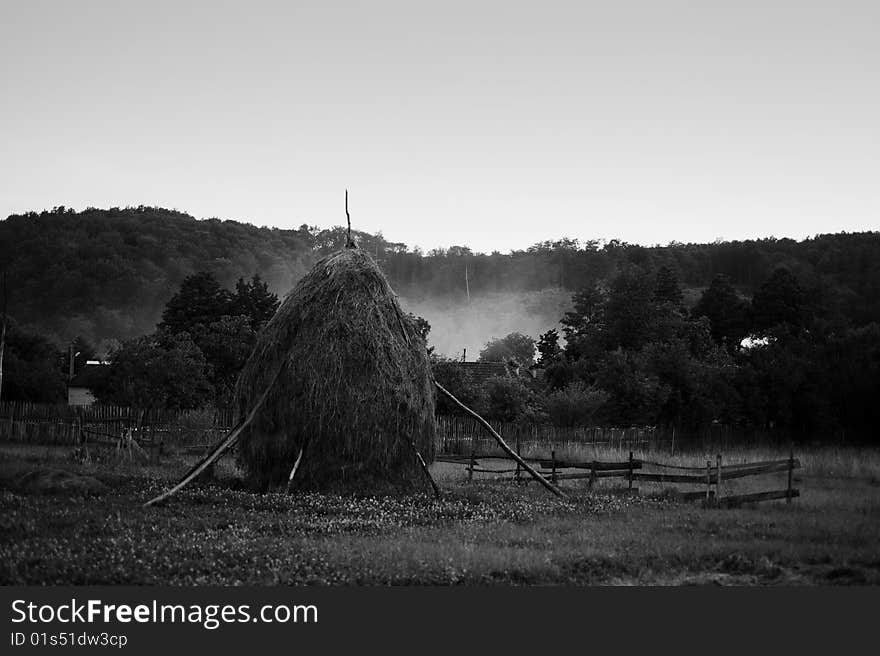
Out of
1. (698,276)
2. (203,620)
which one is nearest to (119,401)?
(203,620)

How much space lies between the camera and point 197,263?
4611 inches

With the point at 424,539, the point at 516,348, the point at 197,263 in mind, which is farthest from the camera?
the point at 197,263

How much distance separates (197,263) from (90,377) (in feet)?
150

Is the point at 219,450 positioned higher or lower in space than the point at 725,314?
lower

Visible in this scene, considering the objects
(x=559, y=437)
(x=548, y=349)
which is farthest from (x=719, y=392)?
(x=548, y=349)

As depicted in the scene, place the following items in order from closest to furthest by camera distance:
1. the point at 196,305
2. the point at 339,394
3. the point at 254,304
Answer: the point at 339,394
the point at 196,305
the point at 254,304

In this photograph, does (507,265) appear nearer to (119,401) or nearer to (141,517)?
(119,401)

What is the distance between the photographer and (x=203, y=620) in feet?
30.1

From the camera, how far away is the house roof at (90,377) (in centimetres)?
6838

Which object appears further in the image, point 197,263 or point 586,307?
point 197,263

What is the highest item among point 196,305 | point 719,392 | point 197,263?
point 197,263

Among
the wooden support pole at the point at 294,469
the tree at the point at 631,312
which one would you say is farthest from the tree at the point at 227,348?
the wooden support pole at the point at 294,469

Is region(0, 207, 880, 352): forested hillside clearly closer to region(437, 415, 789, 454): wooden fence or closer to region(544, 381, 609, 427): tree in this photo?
region(544, 381, 609, 427): tree

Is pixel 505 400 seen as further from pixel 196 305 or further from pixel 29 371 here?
pixel 196 305
